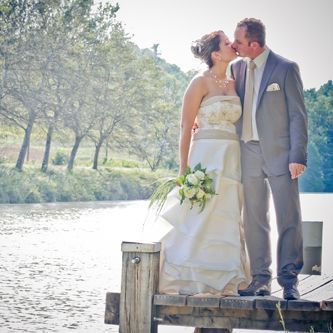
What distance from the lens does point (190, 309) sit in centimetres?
630

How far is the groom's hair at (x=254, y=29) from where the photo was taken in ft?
22.2

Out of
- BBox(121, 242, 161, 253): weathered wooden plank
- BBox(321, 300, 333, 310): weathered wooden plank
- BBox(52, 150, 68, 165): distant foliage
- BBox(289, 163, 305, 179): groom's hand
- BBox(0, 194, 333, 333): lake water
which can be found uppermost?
BBox(52, 150, 68, 165): distant foliage

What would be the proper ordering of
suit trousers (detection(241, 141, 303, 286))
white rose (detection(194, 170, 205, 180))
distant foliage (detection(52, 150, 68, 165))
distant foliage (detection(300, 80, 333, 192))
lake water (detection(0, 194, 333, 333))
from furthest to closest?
distant foliage (detection(300, 80, 333, 192)) → distant foliage (detection(52, 150, 68, 165)) → lake water (detection(0, 194, 333, 333)) → white rose (detection(194, 170, 205, 180)) → suit trousers (detection(241, 141, 303, 286))

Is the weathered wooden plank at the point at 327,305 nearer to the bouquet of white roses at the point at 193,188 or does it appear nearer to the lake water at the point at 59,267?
the bouquet of white roses at the point at 193,188

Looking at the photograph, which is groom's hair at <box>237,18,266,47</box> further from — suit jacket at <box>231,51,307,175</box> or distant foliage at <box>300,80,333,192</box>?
distant foliage at <box>300,80,333,192</box>

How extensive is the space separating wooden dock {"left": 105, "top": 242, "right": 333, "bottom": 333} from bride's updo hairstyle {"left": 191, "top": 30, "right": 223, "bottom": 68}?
1685 mm

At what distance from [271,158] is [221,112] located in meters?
0.61

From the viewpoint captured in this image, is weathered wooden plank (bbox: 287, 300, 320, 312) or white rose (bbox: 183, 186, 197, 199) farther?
white rose (bbox: 183, 186, 197, 199)

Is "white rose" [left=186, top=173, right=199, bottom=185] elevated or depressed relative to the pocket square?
depressed

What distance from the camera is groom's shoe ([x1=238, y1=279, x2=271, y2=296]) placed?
21.4 ft

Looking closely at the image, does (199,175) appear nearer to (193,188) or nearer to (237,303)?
(193,188)

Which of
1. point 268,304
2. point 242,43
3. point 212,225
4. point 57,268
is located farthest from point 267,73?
point 57,268

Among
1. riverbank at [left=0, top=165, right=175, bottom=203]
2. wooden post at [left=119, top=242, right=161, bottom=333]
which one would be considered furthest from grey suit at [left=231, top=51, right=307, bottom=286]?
riverbank at [left=0, top=165, right=175, bottom=203]

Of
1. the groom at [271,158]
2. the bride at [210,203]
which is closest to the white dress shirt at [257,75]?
the groom at [271,158]
